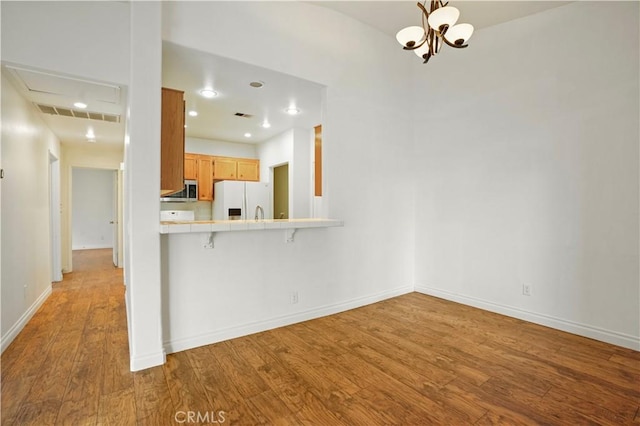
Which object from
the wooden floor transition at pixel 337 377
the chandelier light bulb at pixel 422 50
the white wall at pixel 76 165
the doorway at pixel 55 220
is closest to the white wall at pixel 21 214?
the wooden floor transition at pixel 337 377

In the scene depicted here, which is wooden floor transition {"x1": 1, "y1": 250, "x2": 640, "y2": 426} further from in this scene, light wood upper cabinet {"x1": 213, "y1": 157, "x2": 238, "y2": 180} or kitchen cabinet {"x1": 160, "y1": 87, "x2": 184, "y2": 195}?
light wood upper cabinet {"x1": 213, "y1": 157, "x2": 238, "y2": 180}

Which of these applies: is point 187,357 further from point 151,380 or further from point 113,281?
point 113,281

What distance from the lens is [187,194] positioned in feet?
20.0

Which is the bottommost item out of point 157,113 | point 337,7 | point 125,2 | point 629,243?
point 629,243

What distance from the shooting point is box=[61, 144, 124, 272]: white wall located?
589 cm

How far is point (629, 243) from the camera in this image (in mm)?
2648

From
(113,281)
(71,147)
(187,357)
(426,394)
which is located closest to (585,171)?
(426,394)

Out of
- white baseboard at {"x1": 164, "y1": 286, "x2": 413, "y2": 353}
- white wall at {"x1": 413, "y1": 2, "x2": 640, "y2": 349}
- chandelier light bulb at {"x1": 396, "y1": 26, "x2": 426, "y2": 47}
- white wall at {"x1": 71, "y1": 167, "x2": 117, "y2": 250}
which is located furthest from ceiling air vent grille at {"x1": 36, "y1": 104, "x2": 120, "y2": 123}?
white wall at {"x1": 71, "y1": 167, "x2": 117, "y2": 250}

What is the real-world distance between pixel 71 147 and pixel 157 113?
16.7ft

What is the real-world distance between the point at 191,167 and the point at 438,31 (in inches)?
203

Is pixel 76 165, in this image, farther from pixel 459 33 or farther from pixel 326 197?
pixel 459 33

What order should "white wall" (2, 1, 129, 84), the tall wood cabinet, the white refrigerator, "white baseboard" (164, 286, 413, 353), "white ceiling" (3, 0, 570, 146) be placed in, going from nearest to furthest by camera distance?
"white wall" (2, 1, 129, 84)
"white baseboard" (164, 286, 413, 353)
"white ceiling" (3, 0, 570, 146)
the white refrigerator
the tall wood cabinet

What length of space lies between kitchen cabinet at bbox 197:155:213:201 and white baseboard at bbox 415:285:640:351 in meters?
4.61

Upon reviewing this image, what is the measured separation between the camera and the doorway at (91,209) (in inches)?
368
